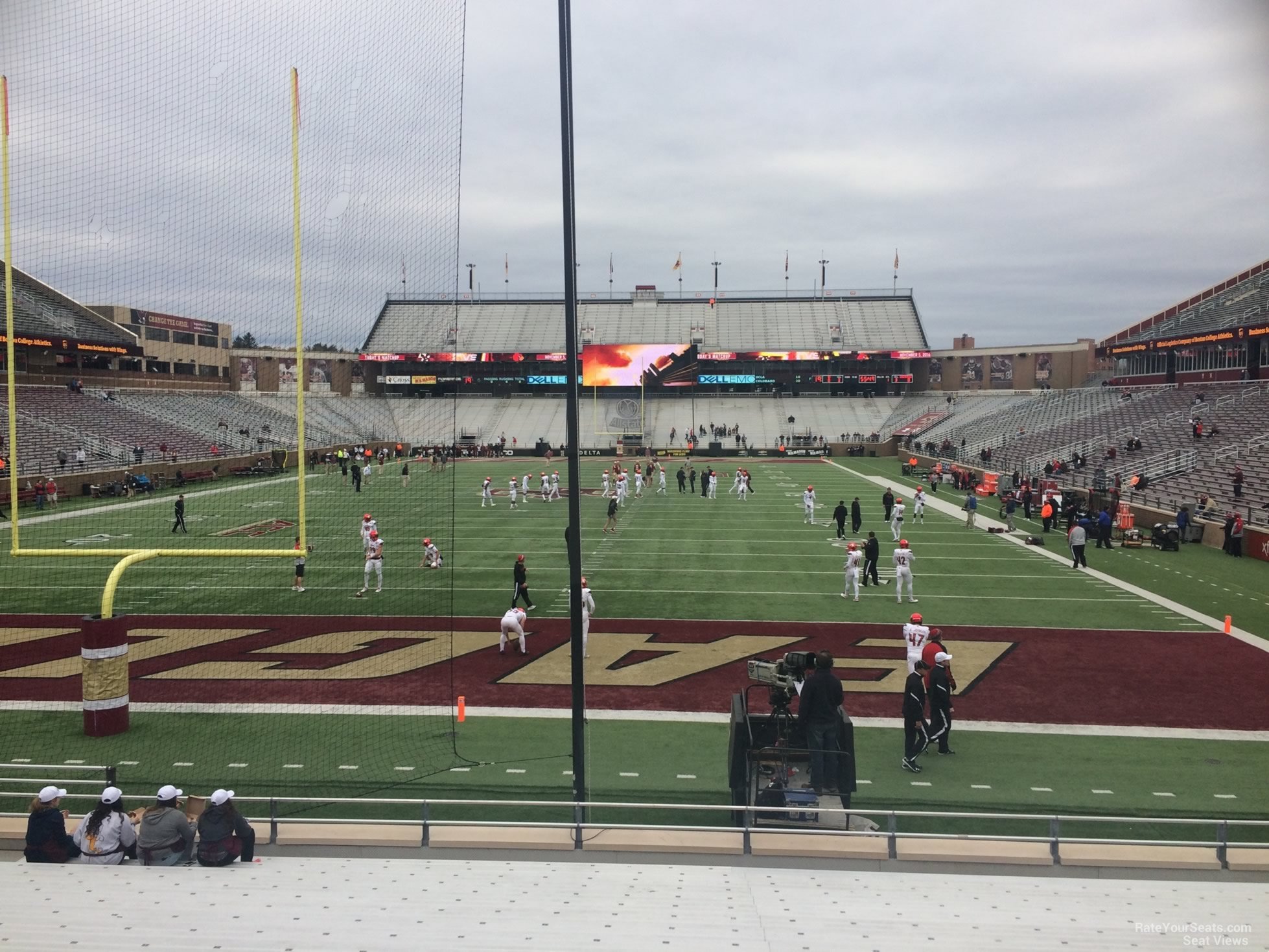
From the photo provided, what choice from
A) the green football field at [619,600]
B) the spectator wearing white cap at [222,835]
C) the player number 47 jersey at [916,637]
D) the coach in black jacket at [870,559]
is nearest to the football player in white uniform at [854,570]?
the green football field at [619,600]

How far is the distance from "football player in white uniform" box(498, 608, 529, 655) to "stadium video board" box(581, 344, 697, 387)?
170 feet

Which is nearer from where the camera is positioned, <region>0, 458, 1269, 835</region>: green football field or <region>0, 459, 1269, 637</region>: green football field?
<region>0, 458, 1269, 835</region>: green football field

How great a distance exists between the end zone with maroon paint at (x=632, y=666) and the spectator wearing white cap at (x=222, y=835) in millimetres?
4672

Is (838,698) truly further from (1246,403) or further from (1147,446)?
(1246,403)

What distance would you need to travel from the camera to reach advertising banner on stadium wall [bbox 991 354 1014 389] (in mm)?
66562

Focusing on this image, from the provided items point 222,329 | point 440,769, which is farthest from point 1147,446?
point 222,329

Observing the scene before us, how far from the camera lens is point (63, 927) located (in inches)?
179

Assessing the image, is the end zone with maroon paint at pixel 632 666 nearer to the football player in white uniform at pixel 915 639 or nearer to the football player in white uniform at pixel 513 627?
the football player in white uniform at pixel 513 627

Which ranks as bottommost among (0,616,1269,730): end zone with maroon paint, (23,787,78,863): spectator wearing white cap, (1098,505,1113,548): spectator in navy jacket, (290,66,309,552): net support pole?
(0,616,1269,730): end zone with maroon paint

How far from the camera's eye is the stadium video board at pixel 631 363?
6394 cm

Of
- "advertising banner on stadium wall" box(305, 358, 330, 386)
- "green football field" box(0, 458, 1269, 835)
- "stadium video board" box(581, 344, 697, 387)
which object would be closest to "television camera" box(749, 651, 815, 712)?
"green football field" box(0, 458, 1269, 835)

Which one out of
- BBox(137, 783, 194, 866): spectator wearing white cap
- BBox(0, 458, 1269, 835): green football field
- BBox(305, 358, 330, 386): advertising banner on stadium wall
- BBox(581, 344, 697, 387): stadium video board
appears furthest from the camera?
BBox(581, 344, 697, 387): stadium video board

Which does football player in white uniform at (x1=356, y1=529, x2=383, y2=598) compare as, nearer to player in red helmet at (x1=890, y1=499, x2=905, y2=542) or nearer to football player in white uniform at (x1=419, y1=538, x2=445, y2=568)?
football player in white uniform at (x1=419, y1=538, x2=445, y2=568)

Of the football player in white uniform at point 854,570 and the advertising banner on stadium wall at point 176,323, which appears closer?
the football player in white uniform at point 854,570
